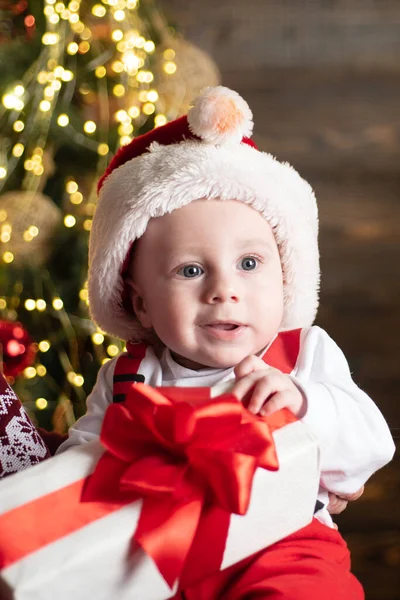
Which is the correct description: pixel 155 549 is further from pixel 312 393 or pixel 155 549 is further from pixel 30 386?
pixel 30 386

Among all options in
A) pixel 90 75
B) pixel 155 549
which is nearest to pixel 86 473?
pixel 155 549

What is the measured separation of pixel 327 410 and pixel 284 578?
0.67 feet

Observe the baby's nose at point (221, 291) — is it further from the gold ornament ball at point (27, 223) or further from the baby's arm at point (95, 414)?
the gold ornament ball at point (27, 223)

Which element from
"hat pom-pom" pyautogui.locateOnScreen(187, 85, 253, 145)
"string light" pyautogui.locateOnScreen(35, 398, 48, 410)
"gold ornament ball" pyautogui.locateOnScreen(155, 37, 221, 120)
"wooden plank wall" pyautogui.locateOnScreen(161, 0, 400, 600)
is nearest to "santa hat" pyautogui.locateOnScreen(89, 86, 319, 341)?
"hat pom-pom" pyautogui.locateOnScreen(187, 85, 253, 145)

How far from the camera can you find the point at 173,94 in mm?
2078

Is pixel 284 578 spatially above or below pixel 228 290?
below

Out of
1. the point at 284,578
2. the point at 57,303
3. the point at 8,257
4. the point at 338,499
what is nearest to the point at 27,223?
the point at 8,257

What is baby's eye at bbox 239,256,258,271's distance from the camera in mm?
975

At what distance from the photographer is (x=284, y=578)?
2.66 feet

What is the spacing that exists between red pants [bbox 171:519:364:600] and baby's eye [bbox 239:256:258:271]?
1.13 ft

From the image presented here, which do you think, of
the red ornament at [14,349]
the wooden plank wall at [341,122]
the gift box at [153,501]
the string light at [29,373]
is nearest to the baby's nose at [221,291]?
the gift box at [153,501]

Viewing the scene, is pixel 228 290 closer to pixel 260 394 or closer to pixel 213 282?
pixel 213 282

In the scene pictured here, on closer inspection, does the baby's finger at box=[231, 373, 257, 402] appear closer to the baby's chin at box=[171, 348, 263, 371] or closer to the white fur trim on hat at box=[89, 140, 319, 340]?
the baby's chin at box=[171, 348, 263, 371]

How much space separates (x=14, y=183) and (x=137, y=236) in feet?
4.19
